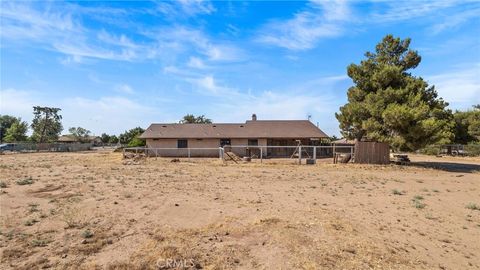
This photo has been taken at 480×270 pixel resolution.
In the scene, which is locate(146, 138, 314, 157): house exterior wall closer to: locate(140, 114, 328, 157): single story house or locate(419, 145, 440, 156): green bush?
locate(140, 114, 328, 157): single story house

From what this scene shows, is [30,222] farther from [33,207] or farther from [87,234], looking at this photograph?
[87,234]

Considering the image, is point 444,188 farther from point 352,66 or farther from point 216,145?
point 216,145

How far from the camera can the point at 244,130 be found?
39469 mm

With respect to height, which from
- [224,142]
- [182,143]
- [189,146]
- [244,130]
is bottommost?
[189,146]

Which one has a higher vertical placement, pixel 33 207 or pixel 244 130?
pixel 244 130

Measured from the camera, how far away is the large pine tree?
23.6m

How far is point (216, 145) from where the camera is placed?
3834cm

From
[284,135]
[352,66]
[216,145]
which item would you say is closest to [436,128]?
[352,66]

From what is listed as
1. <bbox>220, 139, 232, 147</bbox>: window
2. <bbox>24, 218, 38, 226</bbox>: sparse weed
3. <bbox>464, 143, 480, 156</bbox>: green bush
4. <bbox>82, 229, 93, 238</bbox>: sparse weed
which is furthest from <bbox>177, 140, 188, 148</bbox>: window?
<bbox>464, 143, 480, 156</bbox>: green bush

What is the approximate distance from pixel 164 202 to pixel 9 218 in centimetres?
402

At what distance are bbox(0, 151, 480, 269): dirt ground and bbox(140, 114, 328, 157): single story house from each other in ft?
77.7

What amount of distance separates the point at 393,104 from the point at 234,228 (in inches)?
827

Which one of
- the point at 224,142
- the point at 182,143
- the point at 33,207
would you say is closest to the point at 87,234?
the point at 33,207

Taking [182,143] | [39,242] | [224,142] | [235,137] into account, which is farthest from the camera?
[182,143]
